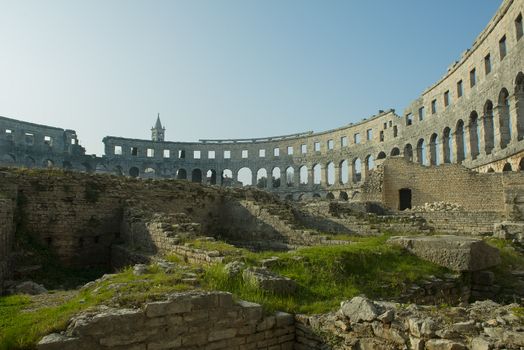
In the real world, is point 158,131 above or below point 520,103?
above

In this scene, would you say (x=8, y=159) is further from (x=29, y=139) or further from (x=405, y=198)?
(x=405, y=198)

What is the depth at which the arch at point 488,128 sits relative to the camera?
26.6m

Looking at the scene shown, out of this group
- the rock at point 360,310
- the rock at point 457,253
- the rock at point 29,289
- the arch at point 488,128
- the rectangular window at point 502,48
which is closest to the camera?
the rock at point 360,310

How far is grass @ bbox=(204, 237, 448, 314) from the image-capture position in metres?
5.54

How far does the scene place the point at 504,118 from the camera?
2458 cm

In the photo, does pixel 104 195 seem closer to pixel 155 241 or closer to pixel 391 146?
pixel 155 241

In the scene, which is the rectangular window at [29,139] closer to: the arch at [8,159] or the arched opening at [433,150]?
the arch at [8,159]

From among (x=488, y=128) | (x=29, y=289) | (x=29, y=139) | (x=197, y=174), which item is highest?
(x=29, y=139)

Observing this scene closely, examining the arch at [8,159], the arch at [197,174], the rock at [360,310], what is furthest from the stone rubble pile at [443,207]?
the arch at [8,159]

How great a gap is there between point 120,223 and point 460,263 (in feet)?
34.3

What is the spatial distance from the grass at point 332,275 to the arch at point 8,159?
41.9 meters

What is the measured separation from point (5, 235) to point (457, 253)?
11076 millimetres

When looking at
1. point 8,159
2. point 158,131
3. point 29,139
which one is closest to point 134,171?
point 29,139

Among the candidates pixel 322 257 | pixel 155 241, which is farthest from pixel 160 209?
pixel 322 257
